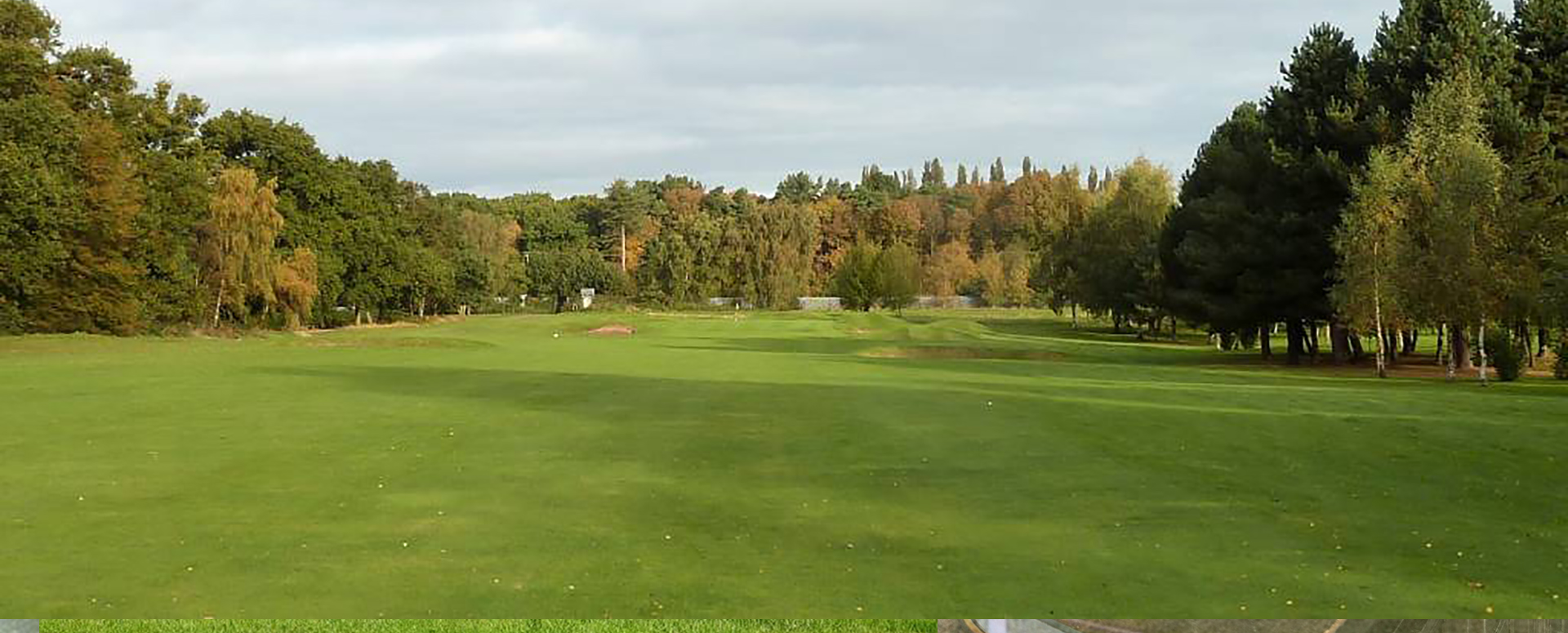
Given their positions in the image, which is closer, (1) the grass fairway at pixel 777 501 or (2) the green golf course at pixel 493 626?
(2) the green golf course at pixel 493 626

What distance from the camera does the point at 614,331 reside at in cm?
8475

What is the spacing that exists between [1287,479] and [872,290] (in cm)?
11134

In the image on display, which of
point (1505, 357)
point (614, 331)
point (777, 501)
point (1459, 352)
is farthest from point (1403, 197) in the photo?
point (614, 331)

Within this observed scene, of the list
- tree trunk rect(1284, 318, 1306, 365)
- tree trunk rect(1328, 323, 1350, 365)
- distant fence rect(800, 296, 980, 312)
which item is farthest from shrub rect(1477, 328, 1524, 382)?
distant fence rect(800, 296, 980, 312)

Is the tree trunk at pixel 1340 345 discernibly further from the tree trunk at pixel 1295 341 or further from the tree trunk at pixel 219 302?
the tree trunk at pixel 219 302

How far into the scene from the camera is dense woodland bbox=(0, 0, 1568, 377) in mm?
39000

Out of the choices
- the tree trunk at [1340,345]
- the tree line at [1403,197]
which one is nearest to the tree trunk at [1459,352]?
the tree line at [1403,197]

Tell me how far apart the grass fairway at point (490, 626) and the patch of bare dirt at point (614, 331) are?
238ft

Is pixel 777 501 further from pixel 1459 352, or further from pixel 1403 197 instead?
pixel 1459 352

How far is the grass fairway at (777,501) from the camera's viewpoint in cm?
883

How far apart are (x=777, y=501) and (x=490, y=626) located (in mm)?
5693

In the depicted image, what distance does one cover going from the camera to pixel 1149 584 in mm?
9039

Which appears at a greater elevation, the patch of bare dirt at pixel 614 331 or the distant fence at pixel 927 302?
the distant fence at pixel 927 302

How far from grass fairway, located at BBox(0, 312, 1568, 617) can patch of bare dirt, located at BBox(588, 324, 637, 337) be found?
169ft
